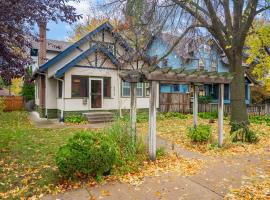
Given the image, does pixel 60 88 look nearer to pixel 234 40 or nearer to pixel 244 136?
pixel 234 40

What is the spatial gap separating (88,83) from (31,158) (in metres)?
9.72

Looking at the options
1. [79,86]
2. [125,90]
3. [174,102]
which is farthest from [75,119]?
[174,102]

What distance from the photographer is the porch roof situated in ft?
21.9

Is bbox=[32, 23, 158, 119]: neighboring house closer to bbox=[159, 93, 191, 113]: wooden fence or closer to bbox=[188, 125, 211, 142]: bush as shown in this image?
bbox=[159, 93, 191, 113]: wooden fence

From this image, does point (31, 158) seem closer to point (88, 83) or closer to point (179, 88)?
point (88, 83)

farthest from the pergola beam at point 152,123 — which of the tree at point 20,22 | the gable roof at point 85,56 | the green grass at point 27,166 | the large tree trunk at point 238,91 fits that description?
the gable roof at point 85,56

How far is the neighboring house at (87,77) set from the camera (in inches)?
622

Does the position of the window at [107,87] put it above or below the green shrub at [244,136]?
above

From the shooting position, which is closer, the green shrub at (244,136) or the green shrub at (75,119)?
the green shrub at (244,136)

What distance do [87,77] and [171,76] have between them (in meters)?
10.4

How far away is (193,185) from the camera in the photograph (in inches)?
205

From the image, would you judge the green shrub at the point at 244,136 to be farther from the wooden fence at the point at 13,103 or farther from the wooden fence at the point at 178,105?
the wooden fence at the point at 13,103

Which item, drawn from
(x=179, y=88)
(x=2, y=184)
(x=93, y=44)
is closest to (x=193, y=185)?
(x=2, y=184)

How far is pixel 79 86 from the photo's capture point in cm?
1623
